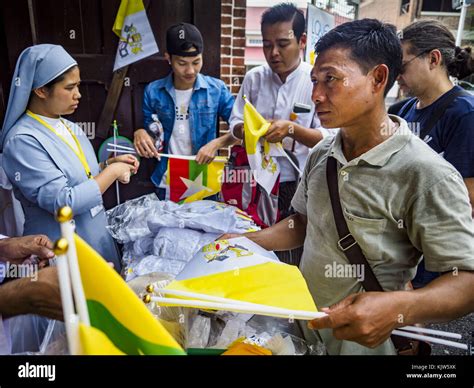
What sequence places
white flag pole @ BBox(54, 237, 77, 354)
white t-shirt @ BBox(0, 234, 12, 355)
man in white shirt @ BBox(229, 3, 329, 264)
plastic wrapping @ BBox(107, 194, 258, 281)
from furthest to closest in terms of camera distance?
man in white shirt @ BBox(229, 3, 329, 264), plastic wrapping @ BBox(107, 194, 258, 281), white t-shirt @ BBox(0, 234, 12, 355), white flag pole @ BBox(54, 237, 77, 354)

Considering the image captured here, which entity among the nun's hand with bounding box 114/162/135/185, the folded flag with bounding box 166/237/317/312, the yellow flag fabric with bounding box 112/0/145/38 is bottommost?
the folded flag with bounding box 166/237/317/312

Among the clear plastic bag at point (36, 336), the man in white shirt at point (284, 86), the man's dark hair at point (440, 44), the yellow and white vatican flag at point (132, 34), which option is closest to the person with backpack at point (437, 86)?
the man's dark hair at point (440, 44)

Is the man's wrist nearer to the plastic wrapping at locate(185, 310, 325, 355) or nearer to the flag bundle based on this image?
the plastic wrapping at locate(185, 310, 325, 355)

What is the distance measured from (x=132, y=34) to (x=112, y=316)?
3.30ft

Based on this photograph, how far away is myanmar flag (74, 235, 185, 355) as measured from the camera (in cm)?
45

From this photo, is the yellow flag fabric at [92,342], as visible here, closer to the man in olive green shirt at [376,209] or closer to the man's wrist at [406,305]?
the man in olive green shirt at [376,209]

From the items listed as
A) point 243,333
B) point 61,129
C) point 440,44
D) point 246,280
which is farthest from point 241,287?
point 440,44

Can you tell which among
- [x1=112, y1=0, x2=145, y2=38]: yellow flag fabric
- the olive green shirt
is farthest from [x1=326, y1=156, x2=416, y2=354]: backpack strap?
[x1=112, y1=0, x2=145, y2=38]: yellow flag fabric

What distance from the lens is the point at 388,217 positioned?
27.3 inches

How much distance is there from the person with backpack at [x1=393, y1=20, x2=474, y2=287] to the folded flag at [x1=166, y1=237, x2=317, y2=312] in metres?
0.60

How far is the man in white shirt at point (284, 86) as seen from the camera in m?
1.25

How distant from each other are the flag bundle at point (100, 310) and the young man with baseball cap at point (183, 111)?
0.80 m

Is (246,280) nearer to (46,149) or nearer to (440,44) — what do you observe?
(46,149)

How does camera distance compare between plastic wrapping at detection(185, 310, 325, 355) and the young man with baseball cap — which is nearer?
plastic wrapping at detection(185, 310, 325, 355)
